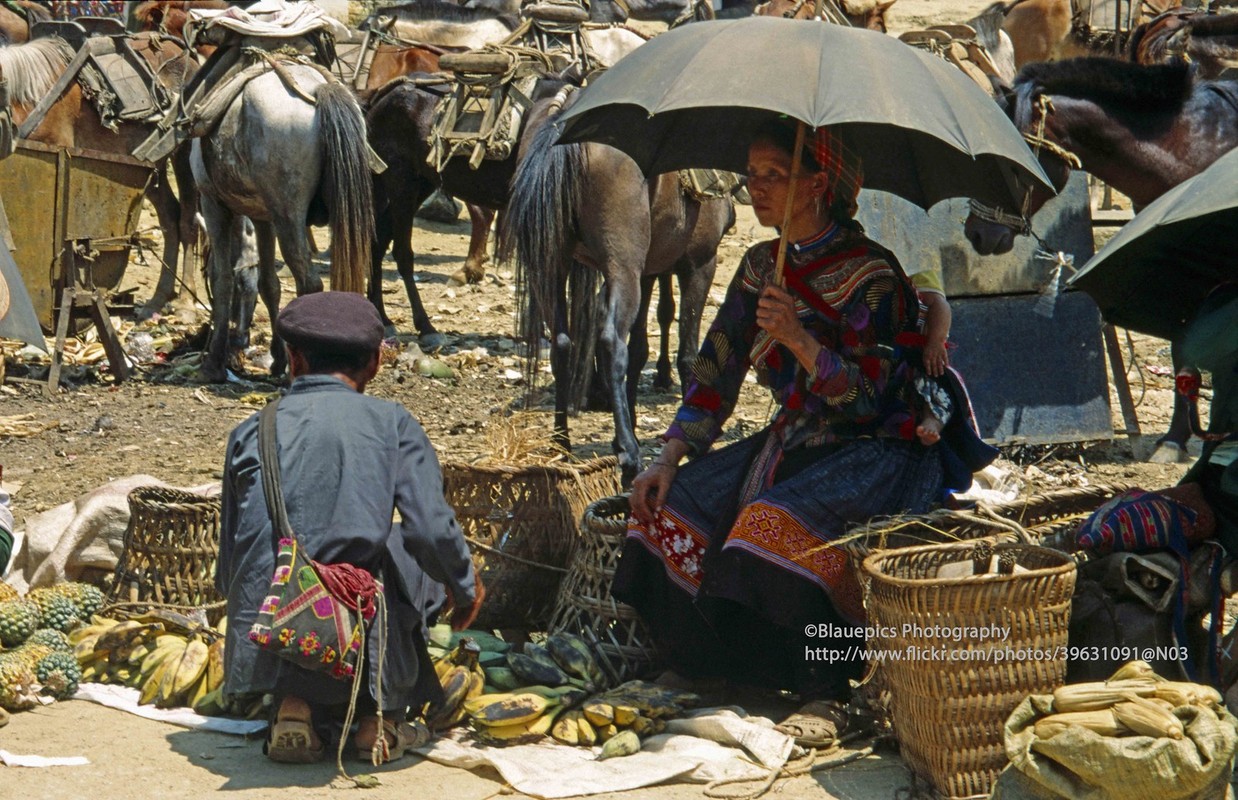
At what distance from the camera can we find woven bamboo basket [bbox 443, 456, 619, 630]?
4.81 m

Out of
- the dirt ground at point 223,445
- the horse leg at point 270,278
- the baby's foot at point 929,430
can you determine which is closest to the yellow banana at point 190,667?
the dirt ground at point 223,445

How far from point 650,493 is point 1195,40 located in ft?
22.2

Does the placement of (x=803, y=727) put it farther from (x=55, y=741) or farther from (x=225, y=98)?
(x=225, y=98)

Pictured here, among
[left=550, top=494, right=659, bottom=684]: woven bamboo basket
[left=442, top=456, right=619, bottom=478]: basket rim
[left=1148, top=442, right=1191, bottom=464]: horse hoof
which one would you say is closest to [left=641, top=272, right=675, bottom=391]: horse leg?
[left=1148, top=442, right=1191, bottom=464]: horse hoof

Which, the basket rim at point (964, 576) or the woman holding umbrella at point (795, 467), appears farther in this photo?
the woman holding umbrella at point (795, 467)

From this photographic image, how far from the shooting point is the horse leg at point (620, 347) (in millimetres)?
7180

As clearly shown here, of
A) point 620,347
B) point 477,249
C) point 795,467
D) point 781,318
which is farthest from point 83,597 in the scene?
point 477,249

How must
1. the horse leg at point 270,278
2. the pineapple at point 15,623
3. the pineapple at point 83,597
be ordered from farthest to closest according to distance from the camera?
the horse leg at point 270,278, the pineapple at point 83,597, the pineapple at point 15,623

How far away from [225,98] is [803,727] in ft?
21.7

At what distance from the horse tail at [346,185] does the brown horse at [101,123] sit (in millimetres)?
2228

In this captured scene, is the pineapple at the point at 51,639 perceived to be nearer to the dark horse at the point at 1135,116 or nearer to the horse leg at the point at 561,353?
Answer: the horse leg at the point at 561,353

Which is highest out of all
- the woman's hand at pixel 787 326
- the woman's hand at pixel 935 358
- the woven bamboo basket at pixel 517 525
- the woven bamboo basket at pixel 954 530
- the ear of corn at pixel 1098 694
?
the woman's hand at pixel 787 326

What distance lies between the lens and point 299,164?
9250 mm

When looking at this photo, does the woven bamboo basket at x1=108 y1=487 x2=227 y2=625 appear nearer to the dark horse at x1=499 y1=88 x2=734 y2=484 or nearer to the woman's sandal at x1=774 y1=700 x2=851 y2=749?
the woman's sandal at x1=774 y1=700 x2=851 y2=749
